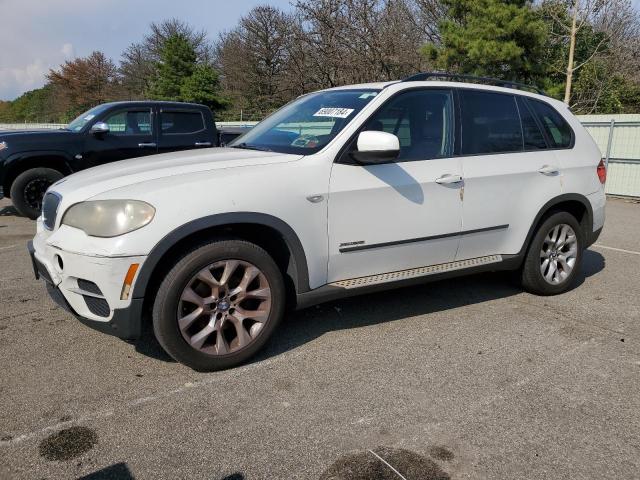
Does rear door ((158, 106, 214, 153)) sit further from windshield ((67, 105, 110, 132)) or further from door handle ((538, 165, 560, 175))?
door handle ((538, 165, 560, 175))

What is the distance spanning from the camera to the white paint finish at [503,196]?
13.5 ft

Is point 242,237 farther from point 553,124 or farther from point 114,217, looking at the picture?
point 553,124

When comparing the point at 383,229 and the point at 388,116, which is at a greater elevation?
the point at 388,116

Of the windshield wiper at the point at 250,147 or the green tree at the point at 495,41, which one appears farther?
the green tree at the point at 495,41

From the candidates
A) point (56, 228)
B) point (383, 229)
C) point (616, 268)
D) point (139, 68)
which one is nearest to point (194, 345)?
point (56, 228)

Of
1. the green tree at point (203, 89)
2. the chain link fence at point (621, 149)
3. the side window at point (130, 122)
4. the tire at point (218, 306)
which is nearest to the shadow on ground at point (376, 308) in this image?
the tire at point (218, 306)

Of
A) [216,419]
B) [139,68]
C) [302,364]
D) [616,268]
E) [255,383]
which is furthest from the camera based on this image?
[139,68]

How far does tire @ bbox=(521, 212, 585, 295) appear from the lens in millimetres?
4641

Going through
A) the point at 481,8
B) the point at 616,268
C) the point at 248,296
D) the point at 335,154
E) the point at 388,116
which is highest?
the point at 481,8

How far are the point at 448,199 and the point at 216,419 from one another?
7.28 ft

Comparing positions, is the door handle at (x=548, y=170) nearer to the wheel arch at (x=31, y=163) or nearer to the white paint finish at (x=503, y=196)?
the white paint finish at (x=503, y=196)

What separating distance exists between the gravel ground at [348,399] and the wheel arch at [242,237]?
0.57 meters

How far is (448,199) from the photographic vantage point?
156 inches

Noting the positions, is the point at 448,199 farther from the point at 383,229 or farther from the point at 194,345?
the point at 194,345
